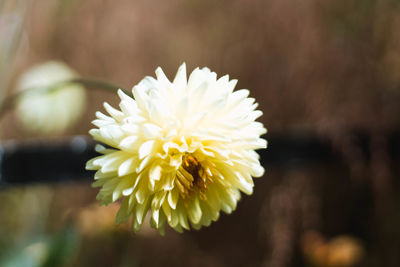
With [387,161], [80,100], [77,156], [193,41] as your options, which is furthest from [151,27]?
[387,161]

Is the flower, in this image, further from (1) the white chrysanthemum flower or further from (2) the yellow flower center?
(1) the white chrysanthemum flower

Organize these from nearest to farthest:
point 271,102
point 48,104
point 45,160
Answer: point 45,160 < point 48,104 < point 271,102

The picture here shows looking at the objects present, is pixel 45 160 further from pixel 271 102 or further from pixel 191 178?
pixel 271 102

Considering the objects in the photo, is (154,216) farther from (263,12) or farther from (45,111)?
(263,12)

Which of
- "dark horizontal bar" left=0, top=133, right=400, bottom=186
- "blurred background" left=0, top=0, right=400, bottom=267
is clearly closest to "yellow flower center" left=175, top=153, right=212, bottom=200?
"dark horizontal bar" left=0, top=133, right=400, bottom=186

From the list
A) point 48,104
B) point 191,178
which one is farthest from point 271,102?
point 191,178

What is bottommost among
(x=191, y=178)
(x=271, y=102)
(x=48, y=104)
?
(x=191, y=178)
